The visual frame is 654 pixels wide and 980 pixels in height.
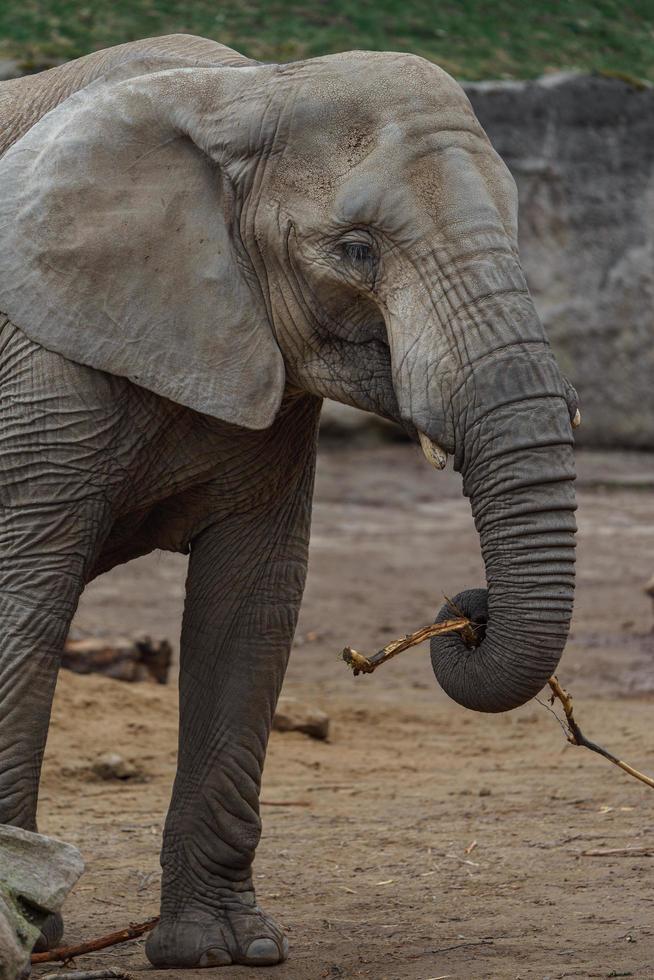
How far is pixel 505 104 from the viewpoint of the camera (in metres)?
16.3

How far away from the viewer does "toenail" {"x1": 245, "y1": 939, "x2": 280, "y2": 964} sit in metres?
5.01

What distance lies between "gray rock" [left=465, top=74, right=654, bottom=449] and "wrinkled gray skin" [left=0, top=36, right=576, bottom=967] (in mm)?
11665

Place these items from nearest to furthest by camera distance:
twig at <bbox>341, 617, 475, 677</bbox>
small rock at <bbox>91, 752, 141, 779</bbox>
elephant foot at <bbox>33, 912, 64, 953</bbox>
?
twig at <bbox>341, 617, 475, 677</bbox> → elephant foot at <bbox>33, 912, 64, 953</bbox> → small rock at <bbox>91, 752, 141, 779</bbox>

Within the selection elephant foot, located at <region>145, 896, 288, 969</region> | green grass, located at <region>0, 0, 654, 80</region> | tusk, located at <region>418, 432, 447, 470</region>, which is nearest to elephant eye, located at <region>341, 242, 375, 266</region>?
tusk, located at <region>418, 432, 447, 470</region>

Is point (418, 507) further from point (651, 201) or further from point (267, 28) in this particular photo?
point (267, 28)

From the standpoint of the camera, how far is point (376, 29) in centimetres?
1728

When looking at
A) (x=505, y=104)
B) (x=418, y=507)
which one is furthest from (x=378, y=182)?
(x=505, y=104)

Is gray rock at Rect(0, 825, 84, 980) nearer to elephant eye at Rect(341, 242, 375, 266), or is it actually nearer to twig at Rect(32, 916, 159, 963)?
twig at Rect(32, 916, 159, 963)

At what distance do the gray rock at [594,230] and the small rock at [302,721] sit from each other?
28.7 ft

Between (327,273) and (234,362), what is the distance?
14.4 inches

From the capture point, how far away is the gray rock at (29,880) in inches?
153

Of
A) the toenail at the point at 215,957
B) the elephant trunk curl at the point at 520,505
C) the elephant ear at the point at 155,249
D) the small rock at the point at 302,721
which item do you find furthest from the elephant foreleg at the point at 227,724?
the small rock at the point at 302,721

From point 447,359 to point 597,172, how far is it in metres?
13.3

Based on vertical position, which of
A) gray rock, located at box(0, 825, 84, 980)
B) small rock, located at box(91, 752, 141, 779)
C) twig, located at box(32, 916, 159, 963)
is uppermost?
gray rock, located at box(0, 825, 84, 980)
